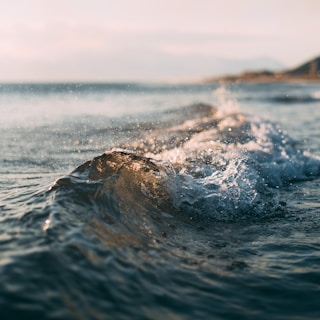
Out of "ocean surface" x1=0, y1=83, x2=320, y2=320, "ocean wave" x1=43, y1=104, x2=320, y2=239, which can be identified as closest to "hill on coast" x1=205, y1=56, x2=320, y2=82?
"ocean wave" x1=43, y1=104, x2=320, y2=239

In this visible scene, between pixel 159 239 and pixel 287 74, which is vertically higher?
pixel 287 74

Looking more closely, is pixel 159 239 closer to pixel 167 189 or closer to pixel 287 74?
pixel 167 189

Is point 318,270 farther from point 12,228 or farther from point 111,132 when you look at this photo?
point 111,132

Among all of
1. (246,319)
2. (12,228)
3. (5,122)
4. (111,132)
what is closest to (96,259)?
(12,228)

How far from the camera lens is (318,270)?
16.5 feet

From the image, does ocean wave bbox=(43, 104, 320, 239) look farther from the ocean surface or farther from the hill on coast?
the hill on coast

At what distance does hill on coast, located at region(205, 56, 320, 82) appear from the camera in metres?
129

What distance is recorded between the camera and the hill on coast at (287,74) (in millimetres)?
128625

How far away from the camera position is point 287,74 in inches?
5453

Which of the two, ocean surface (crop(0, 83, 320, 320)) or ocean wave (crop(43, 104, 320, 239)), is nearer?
ocean surface (crop(0, 83, 320, 320))

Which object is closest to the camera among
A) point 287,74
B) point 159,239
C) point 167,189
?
point 159,239

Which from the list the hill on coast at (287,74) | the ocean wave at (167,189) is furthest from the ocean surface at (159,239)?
the hill on coast at (287,74)

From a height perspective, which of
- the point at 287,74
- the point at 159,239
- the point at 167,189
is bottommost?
the point at 159,239

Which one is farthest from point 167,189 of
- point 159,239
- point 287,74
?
point 287,74
